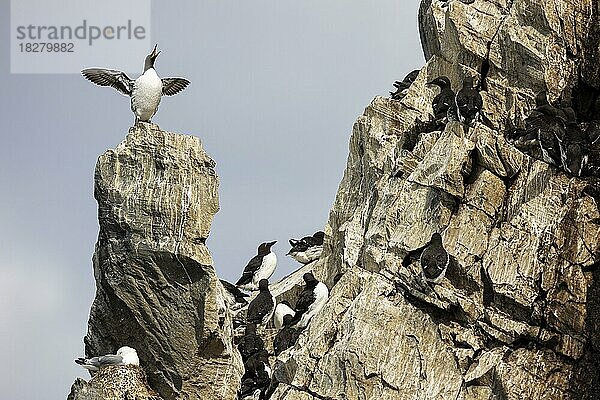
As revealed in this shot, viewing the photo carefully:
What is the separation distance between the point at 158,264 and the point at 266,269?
9.84 meters

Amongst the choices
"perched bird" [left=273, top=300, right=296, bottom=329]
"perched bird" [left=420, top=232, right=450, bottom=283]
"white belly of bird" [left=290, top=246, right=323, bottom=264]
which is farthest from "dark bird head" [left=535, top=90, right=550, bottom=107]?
"white belly of bird" [left=290, top=246, right=323, bottom=264]

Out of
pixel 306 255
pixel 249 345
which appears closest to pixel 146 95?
pixel 249 345

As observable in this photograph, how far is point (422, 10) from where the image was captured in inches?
1157

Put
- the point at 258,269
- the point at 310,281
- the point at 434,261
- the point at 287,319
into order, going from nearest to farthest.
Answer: the point at 434,261 → the point at 310,281 → the point at 287,319 → the point at 258,269

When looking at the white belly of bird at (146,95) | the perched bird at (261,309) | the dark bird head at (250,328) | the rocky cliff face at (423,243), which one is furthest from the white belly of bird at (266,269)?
the white belly of bird at (146,95)

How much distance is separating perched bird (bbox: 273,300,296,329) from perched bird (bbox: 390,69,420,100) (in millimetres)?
5262

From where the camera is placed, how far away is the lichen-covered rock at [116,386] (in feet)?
64.7

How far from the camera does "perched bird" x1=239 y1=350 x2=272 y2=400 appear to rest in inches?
933

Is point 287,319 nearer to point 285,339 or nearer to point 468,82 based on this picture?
point 285,339

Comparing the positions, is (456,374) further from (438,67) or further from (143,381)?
(438,67)

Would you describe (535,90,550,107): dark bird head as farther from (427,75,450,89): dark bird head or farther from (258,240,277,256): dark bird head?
(258,240,277,256): dark bird head

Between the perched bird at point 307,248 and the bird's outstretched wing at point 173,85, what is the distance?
9980 millimetres

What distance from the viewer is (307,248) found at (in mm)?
34125

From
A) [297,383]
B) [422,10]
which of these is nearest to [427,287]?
[297,383]
